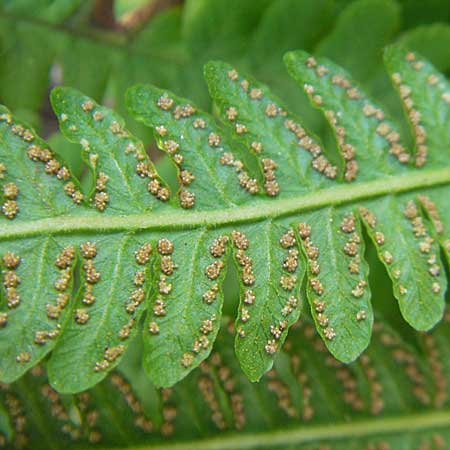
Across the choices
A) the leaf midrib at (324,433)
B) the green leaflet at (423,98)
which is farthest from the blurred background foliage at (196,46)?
the leaf midrib at (324,433)

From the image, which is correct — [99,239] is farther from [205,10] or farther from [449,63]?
[449,63]

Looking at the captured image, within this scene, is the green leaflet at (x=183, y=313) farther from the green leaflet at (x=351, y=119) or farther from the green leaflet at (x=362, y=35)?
the green leaflet at (x=362, y=35)

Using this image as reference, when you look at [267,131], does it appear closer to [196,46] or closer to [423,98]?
[423,98]

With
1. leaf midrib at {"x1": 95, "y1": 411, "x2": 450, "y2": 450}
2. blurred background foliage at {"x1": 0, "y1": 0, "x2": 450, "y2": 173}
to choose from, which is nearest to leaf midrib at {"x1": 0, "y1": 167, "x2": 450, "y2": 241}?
blurred background foliage at {"x1": 0, "y1": 0, "x2": 450, "y2": 173}

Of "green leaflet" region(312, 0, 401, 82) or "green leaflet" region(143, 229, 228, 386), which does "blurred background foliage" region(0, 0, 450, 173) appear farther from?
"green leaflet" region(143, 229, 228, 386)

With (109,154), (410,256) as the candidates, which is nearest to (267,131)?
(109,154)
